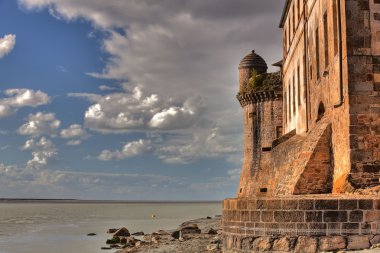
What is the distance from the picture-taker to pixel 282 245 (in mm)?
12180

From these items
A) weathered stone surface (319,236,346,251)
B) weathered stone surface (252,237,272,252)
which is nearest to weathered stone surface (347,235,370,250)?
weathered stone surface (319,236,346,251)

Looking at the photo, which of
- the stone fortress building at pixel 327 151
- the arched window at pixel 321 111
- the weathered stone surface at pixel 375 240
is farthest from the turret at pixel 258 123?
the weathered stone surface at pixel 375 240

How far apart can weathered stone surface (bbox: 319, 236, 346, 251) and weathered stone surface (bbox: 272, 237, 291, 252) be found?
72 centimetres

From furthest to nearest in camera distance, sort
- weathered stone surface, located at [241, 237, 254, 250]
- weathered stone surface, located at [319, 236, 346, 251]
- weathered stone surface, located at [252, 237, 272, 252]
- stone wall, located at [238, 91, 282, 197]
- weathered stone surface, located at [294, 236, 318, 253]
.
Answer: stone wall, located at [238, 91, 282, 197], weathered stone surface, located at [241, 237, 254, 250], weathered stone surface, located at [252, 237, 272, 252], weathered stone surface, located at [294, 236, 318, 253], weathered stone surface, located at [319, 236, 346, 251]

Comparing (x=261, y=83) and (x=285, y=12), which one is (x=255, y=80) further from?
(x=285, y=12)

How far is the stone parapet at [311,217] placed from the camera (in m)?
11.6

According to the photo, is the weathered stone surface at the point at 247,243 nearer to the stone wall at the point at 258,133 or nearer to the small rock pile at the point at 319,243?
the small rock pile at the point at 319,243

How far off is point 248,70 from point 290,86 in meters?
10.5

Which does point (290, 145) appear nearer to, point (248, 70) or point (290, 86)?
point (290, 86)

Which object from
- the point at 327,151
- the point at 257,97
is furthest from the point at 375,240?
the point at 257,97

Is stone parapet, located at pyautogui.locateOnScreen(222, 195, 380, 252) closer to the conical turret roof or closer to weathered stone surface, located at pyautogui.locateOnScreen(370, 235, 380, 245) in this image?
weathered stone surface, located at pyautogui.locateOnScreen(370, 235, 380, 245)

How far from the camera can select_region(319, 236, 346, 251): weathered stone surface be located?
11625 millimetres

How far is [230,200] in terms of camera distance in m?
14.1

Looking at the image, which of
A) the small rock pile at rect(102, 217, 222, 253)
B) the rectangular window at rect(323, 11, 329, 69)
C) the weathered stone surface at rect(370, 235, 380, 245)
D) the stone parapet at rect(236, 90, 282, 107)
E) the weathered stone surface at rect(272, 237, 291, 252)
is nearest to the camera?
the weathered stone surface at rect(370, 235, 380, 245)
